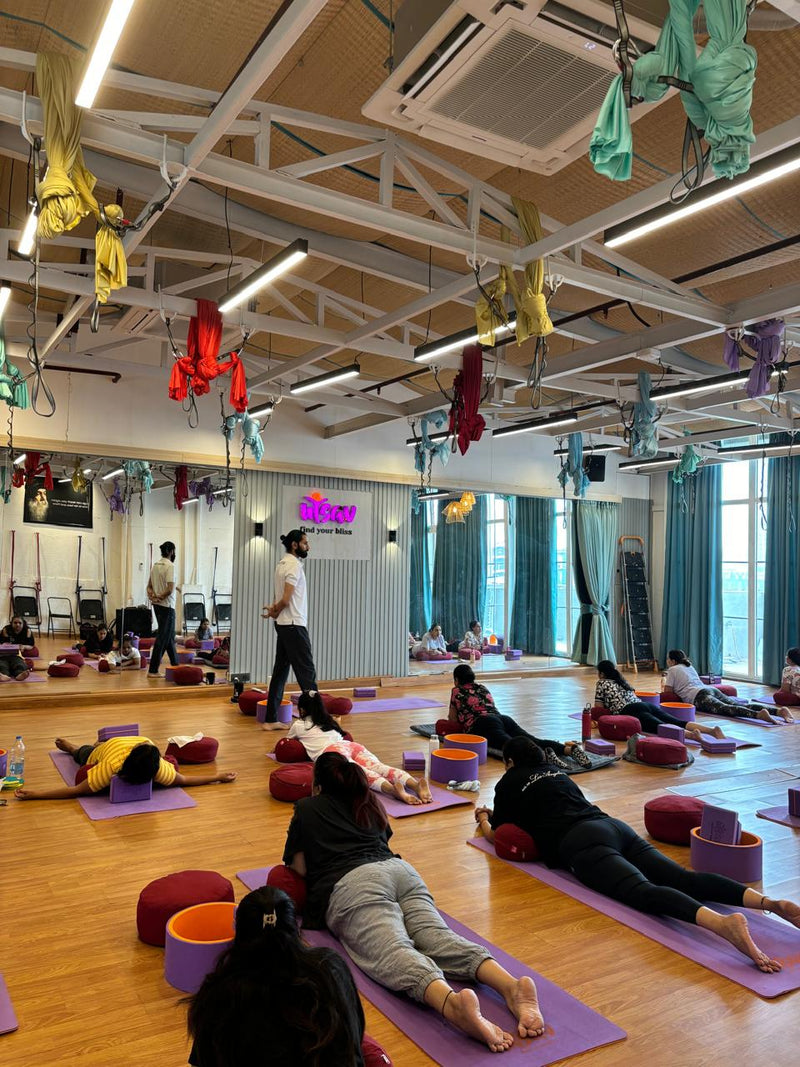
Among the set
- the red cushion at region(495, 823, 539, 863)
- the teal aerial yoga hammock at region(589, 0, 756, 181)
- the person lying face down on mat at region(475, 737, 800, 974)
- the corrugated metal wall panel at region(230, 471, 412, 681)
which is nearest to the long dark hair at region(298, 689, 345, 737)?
the person lying face down on mat at region(475, 737, 800, 974)

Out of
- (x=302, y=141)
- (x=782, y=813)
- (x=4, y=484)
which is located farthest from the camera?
(x=4, y=484)

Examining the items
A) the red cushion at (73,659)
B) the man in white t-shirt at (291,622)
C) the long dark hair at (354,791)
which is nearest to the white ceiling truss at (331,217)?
the man in white t-shirt at (291,622)

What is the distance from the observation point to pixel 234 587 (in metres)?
10.2

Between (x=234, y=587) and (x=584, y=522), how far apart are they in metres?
6.23

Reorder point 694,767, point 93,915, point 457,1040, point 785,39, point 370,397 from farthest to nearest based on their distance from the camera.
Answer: point 370,397 < point 694,767 < point 785,39 < point 93,915 < point 457,1040

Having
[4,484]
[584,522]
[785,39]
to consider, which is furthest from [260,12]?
[584,522]

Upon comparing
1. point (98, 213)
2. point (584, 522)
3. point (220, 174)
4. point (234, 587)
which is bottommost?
point (234, 587)

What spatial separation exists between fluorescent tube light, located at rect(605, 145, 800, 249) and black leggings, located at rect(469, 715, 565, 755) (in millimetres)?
3994

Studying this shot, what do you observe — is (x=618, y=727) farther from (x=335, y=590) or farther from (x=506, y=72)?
(x=506, y=72)

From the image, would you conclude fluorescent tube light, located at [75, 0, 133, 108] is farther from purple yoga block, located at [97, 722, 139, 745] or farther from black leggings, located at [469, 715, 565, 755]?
black leggings, located at [469, 715, 565, 755]

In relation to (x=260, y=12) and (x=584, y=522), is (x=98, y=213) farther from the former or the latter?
(x=584, y=522)

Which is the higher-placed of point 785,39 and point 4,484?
point 785,39

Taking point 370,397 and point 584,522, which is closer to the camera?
point 370,397

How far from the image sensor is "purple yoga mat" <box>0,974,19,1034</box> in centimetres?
258
